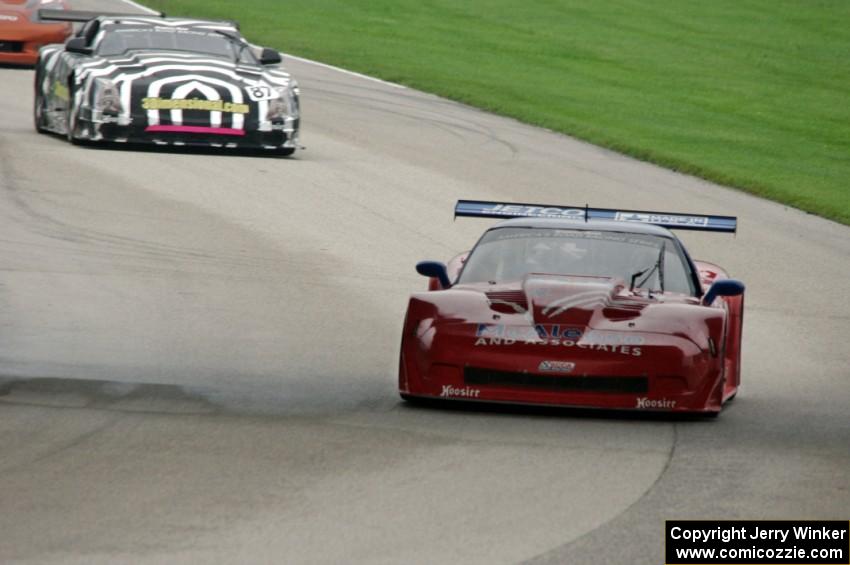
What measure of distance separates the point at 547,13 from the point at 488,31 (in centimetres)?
384

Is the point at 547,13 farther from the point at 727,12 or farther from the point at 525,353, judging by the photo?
the point at 525,353

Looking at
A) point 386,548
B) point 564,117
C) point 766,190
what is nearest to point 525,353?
point 386,548

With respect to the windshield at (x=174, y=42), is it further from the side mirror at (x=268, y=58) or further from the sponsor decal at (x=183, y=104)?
the sponsor decal at (x=183, y=104)

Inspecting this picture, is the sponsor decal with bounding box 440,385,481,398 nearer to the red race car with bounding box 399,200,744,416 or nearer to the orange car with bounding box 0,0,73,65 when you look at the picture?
the red race car with bounding box 399,200,744,416

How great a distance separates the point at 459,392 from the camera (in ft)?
32.3

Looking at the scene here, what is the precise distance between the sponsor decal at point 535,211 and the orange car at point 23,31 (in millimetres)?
17703

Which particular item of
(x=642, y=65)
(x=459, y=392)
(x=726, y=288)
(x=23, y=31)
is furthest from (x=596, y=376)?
(x=642, y=65)

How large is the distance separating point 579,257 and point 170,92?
921 cm

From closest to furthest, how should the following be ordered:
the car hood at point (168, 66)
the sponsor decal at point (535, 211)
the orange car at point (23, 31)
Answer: the sponsor decal at point (535, 211) < the car hood at point (168, 66) < the orange car at point (23, 31)

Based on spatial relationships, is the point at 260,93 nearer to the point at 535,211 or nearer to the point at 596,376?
the point at 535,211

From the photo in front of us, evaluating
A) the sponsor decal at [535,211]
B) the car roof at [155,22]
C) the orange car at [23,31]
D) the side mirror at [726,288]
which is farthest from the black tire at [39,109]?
the side mirror at [726,288]

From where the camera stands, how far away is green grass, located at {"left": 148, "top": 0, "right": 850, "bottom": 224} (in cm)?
2448

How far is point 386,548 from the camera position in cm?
686

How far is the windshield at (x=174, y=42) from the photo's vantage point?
67.3ft
